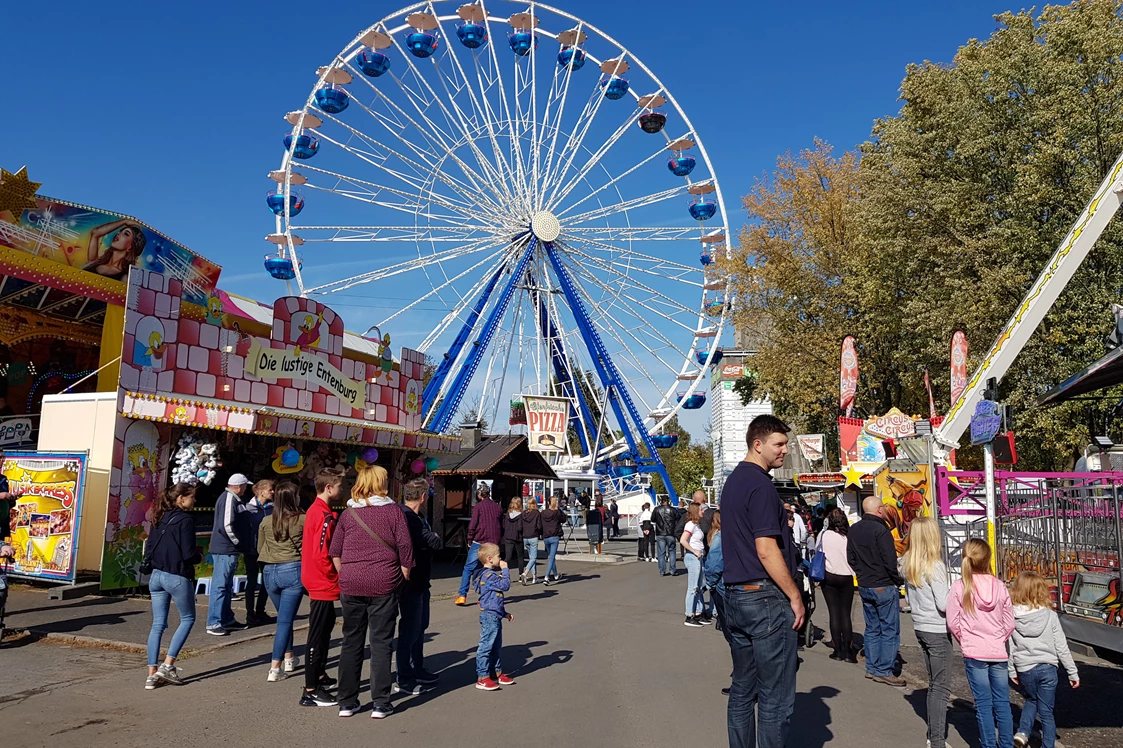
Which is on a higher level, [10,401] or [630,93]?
[630,93]

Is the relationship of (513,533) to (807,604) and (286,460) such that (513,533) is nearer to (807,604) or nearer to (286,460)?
(286,460)

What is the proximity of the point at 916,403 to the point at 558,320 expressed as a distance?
11457 millimetres

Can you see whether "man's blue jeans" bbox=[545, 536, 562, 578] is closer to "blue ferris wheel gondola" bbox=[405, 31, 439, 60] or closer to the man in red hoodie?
the man in red hoodie

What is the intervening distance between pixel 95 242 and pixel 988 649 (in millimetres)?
14529

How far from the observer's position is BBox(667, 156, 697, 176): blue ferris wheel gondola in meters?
27.9

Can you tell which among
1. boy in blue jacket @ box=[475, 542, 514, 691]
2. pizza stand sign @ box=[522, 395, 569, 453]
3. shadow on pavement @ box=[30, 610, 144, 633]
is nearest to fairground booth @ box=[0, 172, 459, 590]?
Answer: shadow on pavement @ box=[30, 610, 144, 633]

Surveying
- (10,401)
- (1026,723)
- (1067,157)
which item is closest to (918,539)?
(1026,723)

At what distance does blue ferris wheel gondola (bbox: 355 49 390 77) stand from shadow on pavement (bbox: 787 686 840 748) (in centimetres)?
2146

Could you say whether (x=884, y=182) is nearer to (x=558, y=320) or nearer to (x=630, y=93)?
(x=630, y=93)

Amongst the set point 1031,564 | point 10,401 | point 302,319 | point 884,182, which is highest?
point 884,182

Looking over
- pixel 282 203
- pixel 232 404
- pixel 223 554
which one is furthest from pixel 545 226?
pixel 223 554

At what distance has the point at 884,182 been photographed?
22.6 m

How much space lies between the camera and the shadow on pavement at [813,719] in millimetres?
5746

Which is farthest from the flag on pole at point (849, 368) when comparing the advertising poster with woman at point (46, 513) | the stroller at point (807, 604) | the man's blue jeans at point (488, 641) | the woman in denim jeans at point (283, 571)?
the woman in denim jeans at point (283, 571)
